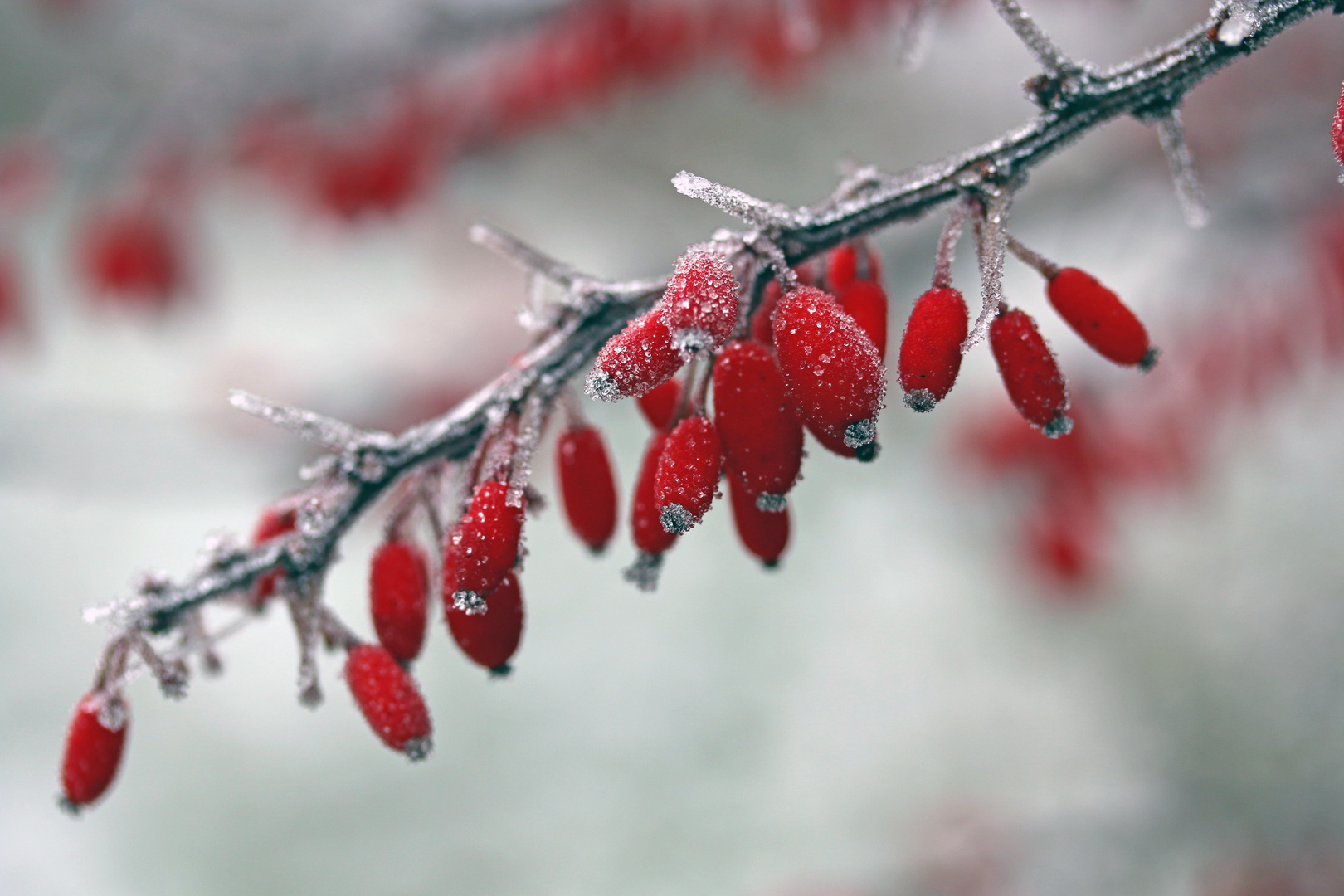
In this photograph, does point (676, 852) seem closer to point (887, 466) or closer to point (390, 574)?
point (887, 466)

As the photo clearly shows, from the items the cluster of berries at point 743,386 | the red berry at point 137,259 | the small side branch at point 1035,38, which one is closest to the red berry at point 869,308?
the cluster of berries at point 743,386

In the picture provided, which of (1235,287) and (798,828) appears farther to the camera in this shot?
(798,828)

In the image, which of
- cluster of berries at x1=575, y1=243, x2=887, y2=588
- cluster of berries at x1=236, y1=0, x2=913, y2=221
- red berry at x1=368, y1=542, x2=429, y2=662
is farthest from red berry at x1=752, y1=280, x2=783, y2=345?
cluster of berries at x1=236, y1=0, x2=913, y2=221

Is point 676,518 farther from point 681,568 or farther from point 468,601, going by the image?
point 681,568

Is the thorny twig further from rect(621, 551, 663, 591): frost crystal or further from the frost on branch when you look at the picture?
rect(621, 551, 663, 591): frost crystal

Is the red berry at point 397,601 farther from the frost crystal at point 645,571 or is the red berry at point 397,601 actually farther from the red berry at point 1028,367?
the red berry at point 1028,367

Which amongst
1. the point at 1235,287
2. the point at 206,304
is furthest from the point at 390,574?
the point at 206,304
